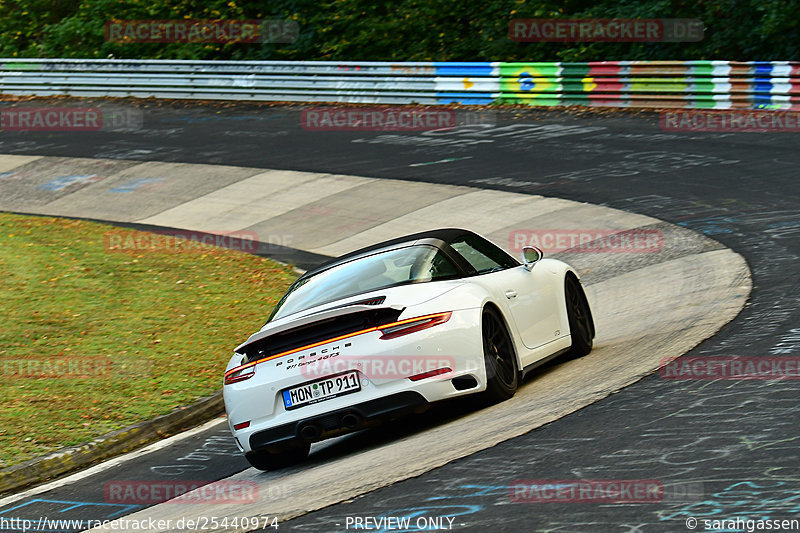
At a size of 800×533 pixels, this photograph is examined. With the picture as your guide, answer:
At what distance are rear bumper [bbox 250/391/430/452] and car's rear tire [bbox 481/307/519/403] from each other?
23.5 inches

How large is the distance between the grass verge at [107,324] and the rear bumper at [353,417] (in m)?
2.58

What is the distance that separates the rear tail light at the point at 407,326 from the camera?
7050mm

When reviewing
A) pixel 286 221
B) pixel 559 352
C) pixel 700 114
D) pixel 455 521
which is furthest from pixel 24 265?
pixel 700 114

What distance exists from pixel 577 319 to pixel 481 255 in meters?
1.16

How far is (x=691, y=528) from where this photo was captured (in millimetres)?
4586

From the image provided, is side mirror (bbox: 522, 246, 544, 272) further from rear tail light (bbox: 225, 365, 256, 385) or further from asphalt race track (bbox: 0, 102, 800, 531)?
rear tail light (bbox: 225, 365, 256, 385)

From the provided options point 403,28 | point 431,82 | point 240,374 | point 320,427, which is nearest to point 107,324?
point 240,374

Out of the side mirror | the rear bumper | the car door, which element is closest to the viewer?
the rear bumper

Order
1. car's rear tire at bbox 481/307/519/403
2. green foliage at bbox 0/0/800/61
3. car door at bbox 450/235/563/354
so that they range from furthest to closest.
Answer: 1. green foliage at bbox 0/0/800/61
2. car door at bbox 450/235/563/354
3. car's rear tire at bbox 481/307/519/403

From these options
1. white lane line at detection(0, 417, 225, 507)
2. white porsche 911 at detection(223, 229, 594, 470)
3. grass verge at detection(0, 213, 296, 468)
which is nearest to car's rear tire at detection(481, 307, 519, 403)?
white porsche 911 at detection(223, 229, 594, 470)

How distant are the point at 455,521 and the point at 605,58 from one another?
2665 centimetres

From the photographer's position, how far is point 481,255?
865 centimetres

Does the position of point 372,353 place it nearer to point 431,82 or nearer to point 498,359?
point 498,359

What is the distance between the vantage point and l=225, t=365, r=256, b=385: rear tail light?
7.34 m
